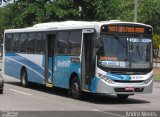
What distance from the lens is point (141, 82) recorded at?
19.1 m

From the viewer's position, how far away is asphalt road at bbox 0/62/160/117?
15.6 meters

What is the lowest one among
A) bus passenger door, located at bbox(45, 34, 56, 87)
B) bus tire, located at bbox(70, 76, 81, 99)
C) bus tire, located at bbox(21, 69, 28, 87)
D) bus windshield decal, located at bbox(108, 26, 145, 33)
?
bus tire, located at bbox(21, 69, 28, 87)

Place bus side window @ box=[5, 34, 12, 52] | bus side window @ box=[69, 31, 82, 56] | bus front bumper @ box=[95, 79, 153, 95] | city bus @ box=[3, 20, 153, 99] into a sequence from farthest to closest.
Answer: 1. bus side window @ box=[5, 34, 12, 52]
2. bus side window @ box=[69, 31, 82, 56]
3. city bus @ box=[3, 20, 153, 99]
4. bus front bumper @ box=[95, 79, 153, 95]

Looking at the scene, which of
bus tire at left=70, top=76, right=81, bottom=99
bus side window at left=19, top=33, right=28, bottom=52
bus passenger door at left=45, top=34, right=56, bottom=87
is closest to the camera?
bus tire at left=70, top=76, right=81, bottom=99

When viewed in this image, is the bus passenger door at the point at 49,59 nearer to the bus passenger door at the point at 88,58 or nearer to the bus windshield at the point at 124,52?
the bus passenger door at the point at 88,58

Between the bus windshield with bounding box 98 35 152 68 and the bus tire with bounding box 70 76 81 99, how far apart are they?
1.76 metres

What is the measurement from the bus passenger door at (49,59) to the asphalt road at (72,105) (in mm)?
888

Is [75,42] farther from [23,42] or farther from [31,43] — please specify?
[23,42]

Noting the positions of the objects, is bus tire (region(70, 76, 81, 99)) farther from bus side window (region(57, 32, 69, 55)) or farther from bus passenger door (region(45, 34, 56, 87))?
bus passenger door (region(45, 34, 56, 87))

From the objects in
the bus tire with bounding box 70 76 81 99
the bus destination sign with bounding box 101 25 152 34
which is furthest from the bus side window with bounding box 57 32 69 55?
the bus destination sign with bounding box 101 25 152 34

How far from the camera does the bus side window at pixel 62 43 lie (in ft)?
70.4

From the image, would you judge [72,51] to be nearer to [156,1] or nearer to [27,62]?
[27,62]

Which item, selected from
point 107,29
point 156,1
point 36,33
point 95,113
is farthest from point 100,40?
point 156,1

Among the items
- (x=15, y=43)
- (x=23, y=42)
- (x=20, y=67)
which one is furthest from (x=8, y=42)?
(x=23, y=42)
